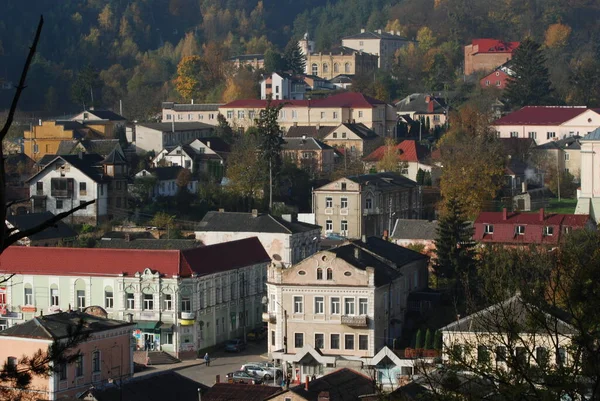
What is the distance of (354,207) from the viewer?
156 feet

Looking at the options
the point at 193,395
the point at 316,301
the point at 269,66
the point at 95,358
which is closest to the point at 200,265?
the point at 316,301

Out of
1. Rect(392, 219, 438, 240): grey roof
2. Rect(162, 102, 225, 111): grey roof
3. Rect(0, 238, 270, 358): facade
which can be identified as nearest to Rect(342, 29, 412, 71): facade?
Rect(162, 102, 225, 111): grey roof

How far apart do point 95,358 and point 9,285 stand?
355 inches

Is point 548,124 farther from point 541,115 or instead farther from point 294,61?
point 294,61

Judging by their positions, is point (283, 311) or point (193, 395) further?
point (283, 311)

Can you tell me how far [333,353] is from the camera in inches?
1258

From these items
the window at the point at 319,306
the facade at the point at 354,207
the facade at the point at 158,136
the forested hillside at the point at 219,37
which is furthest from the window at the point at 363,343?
the forested hillside at the point at 219,37

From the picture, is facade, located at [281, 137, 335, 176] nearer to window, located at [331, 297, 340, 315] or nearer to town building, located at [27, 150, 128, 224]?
town building, located at [27, 150, 128, 224]

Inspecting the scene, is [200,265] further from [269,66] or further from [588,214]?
[269,66]

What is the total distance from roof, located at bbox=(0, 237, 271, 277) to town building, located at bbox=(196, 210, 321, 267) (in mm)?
2452

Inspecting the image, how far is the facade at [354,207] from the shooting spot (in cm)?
4747

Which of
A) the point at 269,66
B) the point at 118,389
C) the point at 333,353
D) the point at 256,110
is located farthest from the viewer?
the point at 269,66

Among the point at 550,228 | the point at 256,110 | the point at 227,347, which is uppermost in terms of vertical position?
the point at 256,110

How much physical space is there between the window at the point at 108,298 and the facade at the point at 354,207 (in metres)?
12.2
